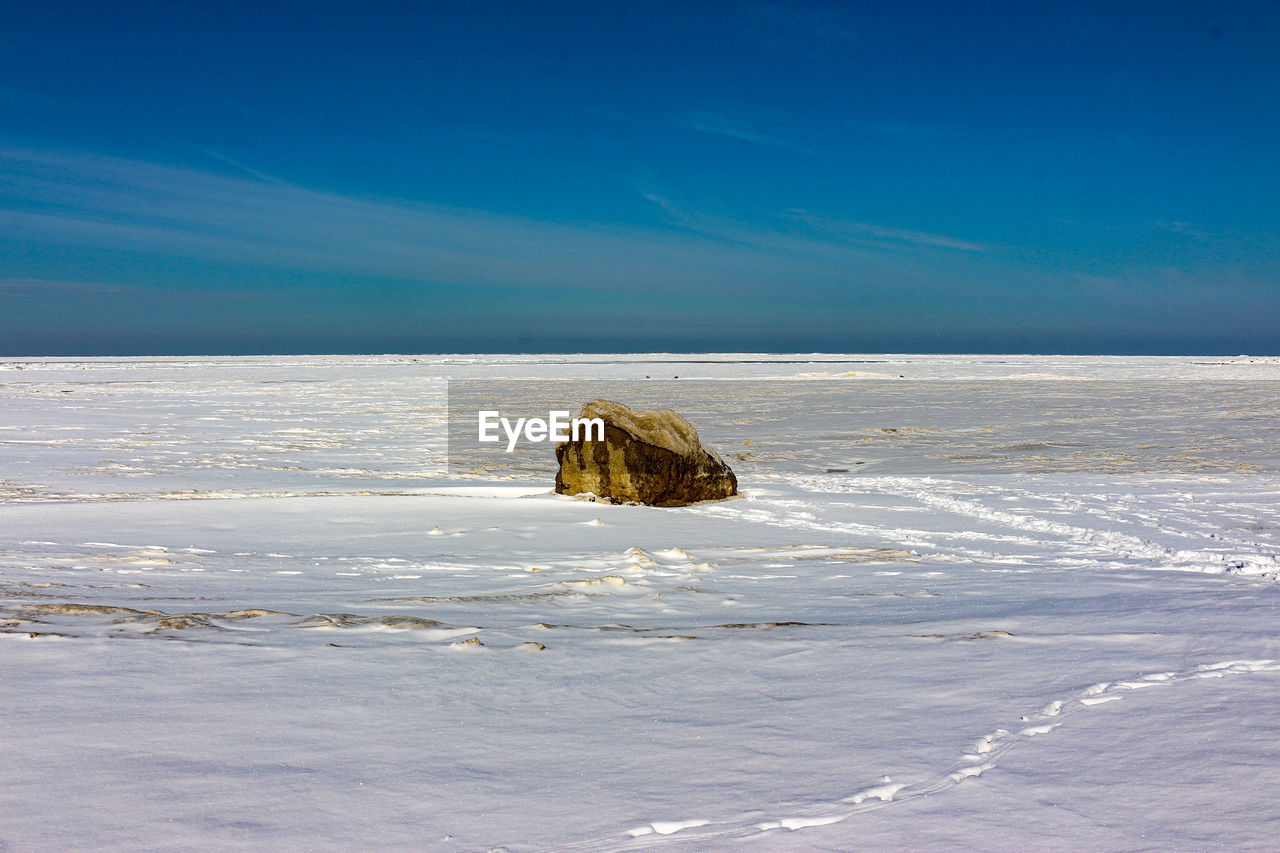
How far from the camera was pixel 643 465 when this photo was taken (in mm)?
7336

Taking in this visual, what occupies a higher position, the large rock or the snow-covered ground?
the large rock

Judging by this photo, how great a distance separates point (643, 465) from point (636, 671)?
4.32m

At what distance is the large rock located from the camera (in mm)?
7320

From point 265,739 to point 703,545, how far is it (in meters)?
3.45

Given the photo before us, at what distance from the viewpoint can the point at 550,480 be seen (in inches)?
349

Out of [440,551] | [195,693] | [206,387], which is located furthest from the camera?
[206,387]

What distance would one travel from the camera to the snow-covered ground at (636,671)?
2.05 m

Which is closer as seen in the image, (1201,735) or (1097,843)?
(1097,843)

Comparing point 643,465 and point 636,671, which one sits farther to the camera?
point 643,465

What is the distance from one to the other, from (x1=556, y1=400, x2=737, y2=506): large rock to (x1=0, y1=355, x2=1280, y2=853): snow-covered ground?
39cm

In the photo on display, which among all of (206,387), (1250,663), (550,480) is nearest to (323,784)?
(1250,663)

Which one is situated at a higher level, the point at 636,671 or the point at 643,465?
the point at 643,465

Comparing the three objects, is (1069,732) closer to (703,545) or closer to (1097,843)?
(1097,843)

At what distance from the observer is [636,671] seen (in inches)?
120
